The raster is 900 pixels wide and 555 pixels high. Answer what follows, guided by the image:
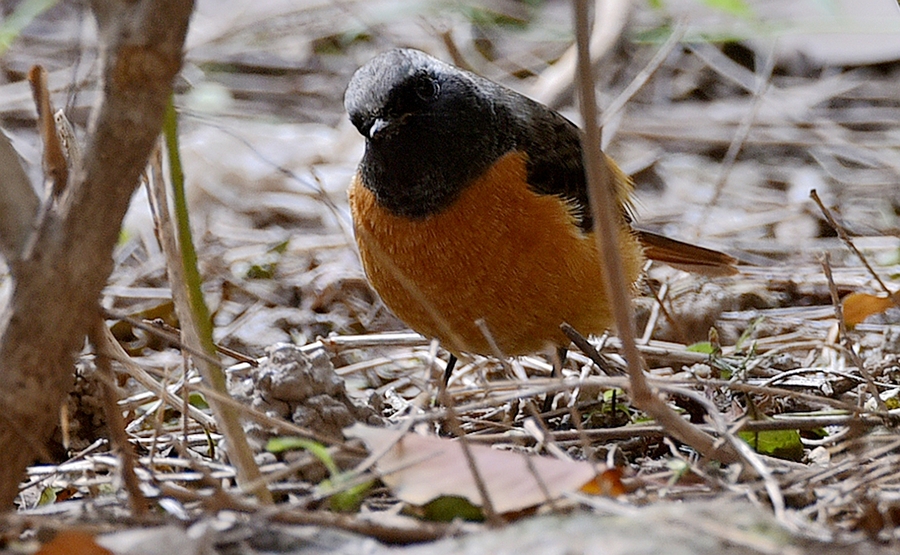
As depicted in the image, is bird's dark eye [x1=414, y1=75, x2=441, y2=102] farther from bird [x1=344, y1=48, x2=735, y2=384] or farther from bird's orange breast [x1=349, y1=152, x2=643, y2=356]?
bird's orange breast [x1=349, y1=152, x2=643, y2=356]

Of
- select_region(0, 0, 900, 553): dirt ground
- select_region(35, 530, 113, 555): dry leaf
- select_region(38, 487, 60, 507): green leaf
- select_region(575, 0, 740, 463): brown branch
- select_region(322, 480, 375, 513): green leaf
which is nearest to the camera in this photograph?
select_region(35, 530, 113, 555): dry leaf

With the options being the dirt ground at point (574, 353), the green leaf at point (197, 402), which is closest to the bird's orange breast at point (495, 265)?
the dirt ground at point (574, 353)

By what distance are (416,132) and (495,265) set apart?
0.55 meters

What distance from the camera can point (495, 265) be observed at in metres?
3.31

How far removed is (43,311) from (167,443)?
0.86 metres

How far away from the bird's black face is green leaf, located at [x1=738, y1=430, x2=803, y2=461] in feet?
4.08

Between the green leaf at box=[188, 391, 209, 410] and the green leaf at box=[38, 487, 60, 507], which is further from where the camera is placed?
the green leaf at box=[188, 391, 209, 410]

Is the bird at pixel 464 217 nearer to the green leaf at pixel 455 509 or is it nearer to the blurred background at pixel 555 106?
the blurred background at pixel 555 106

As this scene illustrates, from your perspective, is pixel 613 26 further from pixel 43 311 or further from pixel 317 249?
pixel 43 311

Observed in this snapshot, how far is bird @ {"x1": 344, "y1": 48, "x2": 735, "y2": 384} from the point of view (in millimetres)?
3342

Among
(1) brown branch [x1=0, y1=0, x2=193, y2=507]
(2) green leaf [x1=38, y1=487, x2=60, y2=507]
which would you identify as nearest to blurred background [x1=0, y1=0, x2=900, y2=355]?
(2) green leaf [x1=38, y1=487, x2=60, y2=507]

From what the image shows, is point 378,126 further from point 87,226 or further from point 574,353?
point 87,226

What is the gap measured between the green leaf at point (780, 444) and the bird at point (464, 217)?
88cm

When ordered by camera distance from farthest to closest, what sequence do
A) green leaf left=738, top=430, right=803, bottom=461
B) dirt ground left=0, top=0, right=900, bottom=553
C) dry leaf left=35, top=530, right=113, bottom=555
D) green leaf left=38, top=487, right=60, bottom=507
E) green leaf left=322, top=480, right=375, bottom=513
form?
green leaf left=738, top=430, right=803, bottom=461, green leaf left=38, top=487, right=60, bottom=507, green leaf left=322, top=480, right=375, bottom=513, dirt ground left=0, top=0, right=900, bottom=553, dry leaf left=35, top=530, right=113, bottom=555
